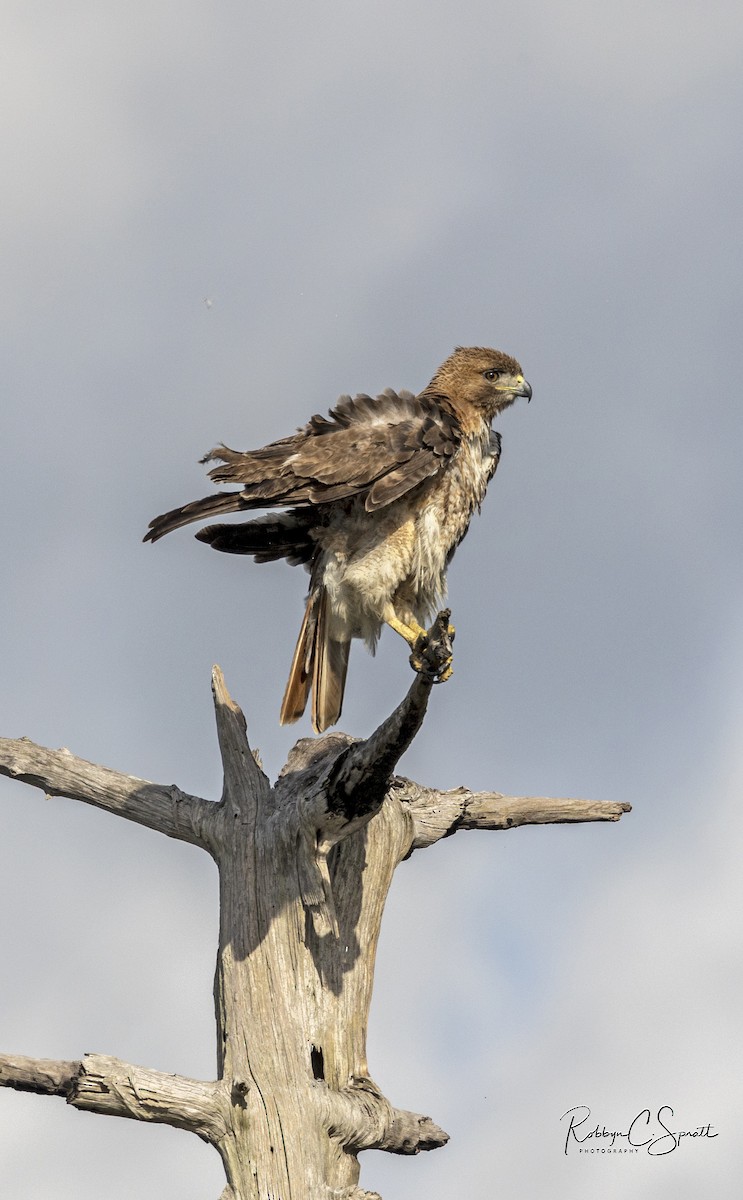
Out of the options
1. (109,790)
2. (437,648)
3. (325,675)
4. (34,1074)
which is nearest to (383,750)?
(437,648)

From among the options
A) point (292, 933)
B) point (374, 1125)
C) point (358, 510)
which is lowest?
point (374, 1125)

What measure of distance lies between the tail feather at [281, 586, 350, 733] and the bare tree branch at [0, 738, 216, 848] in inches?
35.4

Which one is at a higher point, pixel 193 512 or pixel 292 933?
pixel 193 512

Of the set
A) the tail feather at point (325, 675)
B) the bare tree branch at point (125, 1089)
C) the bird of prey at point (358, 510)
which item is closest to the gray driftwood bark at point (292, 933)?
the bare tree branch at point (125, 1089)

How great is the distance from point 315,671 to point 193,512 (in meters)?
1.70

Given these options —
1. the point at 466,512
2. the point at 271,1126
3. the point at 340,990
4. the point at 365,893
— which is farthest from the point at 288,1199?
the point at 466,512

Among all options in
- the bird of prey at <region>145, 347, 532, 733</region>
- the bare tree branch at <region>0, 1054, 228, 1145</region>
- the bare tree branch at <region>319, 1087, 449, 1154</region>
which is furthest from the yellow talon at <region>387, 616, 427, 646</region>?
the bare tree branch at <region>0, 1054, 228, 1145</region>

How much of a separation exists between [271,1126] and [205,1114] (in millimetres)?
348

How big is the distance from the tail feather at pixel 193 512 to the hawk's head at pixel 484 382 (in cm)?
223

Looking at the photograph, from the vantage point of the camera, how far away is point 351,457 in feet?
24.6

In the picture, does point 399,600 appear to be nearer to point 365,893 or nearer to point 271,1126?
point 365,893

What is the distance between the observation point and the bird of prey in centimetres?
736

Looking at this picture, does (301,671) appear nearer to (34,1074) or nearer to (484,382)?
(484,382)

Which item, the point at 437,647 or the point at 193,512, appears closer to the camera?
the point at 437,647
